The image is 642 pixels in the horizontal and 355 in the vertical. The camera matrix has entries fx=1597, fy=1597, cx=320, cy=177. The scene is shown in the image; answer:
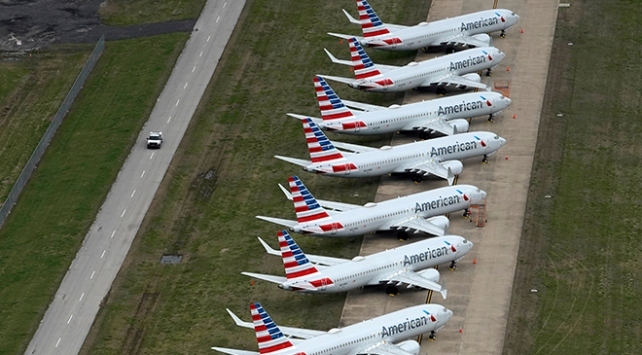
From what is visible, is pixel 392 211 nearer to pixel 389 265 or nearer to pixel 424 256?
pixel 424 256

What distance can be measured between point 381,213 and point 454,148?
54.6ft

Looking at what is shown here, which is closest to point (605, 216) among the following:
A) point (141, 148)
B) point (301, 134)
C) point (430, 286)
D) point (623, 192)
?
point (623, 192)

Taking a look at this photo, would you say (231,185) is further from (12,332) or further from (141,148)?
(12,332)

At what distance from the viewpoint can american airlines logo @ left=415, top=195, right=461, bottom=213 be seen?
6885 inches

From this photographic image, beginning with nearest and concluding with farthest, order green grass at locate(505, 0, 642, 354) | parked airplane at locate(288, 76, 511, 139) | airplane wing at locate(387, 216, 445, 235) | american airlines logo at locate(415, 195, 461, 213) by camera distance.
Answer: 1. green grass at locate(505, 0, 642, 354)
2. airplane wing at locate(387, 216, 445, 235)
3. american airlines logo at locate(415, 195, 461, 213)
4. parked airplane at locate(288, 76, 511, 139)

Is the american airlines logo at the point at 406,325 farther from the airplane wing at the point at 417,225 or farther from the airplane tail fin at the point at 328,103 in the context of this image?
the airplane tail fin at the point at 328,103

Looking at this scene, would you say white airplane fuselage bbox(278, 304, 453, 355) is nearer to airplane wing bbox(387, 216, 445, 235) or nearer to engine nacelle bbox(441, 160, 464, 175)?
airplane wing bbox(387, 216, 445, 235)

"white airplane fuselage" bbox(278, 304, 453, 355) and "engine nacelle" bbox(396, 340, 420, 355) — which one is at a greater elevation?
"white airplane fuselage" bbox(278, 304, 453, 355)

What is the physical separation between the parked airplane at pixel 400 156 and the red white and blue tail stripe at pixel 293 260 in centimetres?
2173

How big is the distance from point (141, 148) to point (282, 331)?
49.9 metres

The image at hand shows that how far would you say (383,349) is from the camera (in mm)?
155000

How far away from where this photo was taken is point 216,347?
6309 inches

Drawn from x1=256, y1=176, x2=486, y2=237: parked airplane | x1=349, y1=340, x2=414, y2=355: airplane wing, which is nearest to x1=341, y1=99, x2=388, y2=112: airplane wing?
x1=256, y1=176, x2=486, y2=237: parked airplane

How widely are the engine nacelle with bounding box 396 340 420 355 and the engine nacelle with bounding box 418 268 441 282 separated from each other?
11233 millimetres
